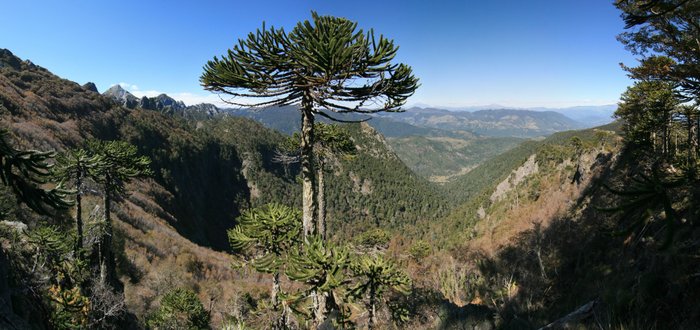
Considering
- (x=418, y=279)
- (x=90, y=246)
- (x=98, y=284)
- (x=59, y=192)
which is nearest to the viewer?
(x=59, y=192)

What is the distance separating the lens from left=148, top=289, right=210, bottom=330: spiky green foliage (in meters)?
20.9

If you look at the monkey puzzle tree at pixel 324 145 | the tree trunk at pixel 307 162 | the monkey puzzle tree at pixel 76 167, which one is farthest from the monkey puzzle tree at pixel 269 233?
the monkey puzzle tree at pixel 76 167

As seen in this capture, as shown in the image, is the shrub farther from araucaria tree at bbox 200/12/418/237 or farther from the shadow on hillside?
araucaria tree at bbox 200/12/418/237

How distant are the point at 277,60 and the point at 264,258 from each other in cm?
496

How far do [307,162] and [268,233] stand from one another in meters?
2.21

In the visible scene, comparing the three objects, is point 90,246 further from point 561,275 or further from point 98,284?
point 561,275

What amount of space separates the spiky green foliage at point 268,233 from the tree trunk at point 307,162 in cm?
45

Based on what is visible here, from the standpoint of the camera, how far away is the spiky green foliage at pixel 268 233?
8704mm

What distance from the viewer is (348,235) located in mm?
129000

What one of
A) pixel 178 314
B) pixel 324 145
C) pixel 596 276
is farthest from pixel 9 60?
pixel 596 276

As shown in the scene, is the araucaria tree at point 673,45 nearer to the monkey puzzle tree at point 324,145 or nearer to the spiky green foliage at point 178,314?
the monkey puzzle tree at point 324,145

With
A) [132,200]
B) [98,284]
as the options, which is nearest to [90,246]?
[98,284]

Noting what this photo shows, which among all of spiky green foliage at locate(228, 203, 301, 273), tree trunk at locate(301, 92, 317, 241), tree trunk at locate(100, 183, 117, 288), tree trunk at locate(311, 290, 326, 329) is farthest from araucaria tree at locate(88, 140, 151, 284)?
A: tree trunk at locate(311, 290, 326, 329)

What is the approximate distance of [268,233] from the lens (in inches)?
347
